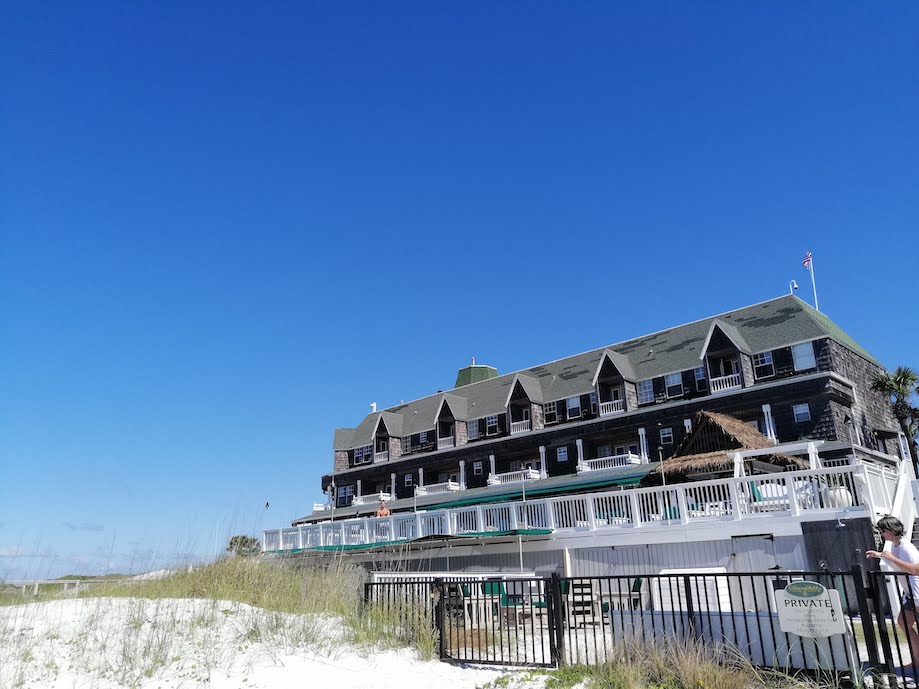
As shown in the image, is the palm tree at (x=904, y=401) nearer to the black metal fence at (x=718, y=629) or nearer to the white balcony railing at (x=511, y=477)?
the white balcony railing at (x=511, y=477)

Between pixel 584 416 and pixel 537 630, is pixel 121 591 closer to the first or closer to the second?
pixel 537 630

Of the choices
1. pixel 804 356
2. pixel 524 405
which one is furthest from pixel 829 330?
pixel 524 405

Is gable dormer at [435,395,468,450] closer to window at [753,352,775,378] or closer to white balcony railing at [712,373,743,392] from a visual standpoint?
white balcony railing at [712,373,743,392]

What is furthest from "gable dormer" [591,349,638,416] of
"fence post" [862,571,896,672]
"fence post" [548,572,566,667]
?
"fence post" [862,571,896,672]

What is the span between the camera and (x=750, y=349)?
108 feet

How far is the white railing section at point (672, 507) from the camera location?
16.0m

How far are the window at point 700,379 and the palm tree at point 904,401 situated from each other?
9.49 metres

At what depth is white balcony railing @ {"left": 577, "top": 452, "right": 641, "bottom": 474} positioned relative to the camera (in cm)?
3431

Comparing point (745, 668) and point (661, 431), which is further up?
point (661, 431)

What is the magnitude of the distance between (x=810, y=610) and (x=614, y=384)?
98.1 feet

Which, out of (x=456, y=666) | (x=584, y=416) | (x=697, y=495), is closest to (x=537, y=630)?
(x=456, y=666)

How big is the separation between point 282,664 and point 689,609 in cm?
570

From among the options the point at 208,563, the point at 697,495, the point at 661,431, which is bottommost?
the point at 208,563

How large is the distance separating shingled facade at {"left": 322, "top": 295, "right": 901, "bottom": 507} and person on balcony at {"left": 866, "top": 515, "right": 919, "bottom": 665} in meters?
23.8
